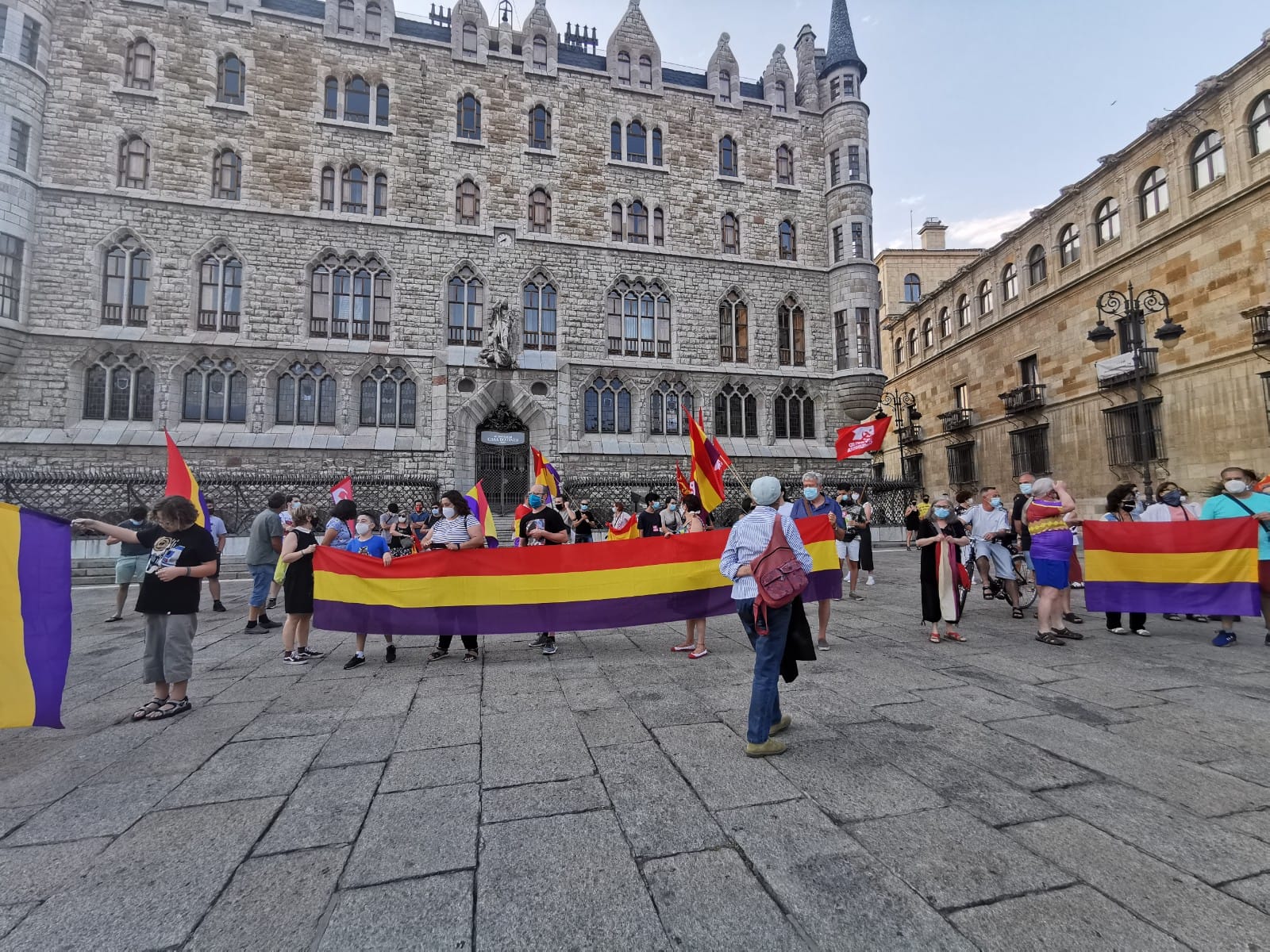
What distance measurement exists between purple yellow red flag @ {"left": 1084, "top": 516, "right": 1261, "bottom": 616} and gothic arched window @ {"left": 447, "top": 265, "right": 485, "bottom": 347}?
2002cm

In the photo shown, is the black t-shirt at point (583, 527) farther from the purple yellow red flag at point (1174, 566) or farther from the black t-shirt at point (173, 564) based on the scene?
the purple yellow red flag at point (1174, 566)

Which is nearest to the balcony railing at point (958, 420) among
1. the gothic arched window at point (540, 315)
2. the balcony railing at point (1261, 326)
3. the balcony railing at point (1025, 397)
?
the balcony railing at point (1025, 397)

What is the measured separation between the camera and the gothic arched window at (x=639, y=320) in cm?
2344

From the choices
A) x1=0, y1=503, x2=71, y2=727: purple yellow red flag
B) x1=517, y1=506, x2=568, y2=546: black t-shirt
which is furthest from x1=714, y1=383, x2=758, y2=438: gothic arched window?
x1=0, y1=503, x2=71, y2=727: purple yellow red flag

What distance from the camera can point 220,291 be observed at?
2008 cm

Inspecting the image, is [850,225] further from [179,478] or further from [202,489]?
[202,489]

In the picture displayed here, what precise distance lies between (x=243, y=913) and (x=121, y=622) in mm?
8868

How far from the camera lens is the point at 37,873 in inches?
96.0

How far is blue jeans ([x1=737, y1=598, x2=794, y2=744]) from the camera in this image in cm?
351

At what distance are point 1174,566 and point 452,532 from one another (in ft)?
28.0

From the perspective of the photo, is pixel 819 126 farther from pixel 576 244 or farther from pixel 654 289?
pixel 576 244

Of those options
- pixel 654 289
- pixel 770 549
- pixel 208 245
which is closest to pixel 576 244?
A: pixel 654 289

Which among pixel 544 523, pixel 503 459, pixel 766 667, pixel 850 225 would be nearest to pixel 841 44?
pixel 850 225

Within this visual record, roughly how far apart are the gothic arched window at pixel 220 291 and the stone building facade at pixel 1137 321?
26.3 m
